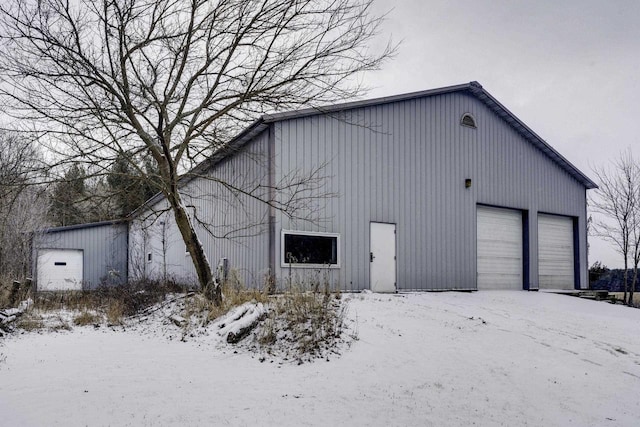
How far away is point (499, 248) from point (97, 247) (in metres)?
16.3

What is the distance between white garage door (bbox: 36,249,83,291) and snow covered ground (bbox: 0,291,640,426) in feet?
38.0

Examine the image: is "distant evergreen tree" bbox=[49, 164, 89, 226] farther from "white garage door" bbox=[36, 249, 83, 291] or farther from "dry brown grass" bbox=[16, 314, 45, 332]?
"white garage door" bbox=[36, 249, 83, 291]

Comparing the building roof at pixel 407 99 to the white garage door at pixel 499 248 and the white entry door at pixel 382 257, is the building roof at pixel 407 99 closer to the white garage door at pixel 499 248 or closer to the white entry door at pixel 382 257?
the white garage door at pixel 499 248

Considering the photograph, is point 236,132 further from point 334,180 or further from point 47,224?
point 47,224

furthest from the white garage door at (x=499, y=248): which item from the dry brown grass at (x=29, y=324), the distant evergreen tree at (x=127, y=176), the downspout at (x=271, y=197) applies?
the dry brown grass at (x=29, y=324)

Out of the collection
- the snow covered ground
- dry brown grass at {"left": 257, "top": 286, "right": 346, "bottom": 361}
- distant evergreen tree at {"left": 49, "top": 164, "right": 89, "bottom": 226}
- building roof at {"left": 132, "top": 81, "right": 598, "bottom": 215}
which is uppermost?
building roof at {"left": 132, "top": 81, "right": 598, "bottom": 215}

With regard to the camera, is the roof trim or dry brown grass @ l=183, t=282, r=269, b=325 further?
the roof trim

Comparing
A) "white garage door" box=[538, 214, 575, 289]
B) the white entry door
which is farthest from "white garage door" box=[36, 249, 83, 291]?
"white garage door" box=[538, 214, 575, 289]

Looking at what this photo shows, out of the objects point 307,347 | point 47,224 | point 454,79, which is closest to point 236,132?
point 307,347

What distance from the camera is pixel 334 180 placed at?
490 inches

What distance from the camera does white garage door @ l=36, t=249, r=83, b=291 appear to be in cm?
2041

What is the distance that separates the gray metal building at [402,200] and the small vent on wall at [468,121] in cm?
5

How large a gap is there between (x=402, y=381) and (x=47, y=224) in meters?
18.9

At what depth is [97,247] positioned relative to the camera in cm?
2189
